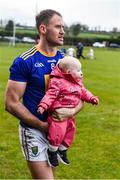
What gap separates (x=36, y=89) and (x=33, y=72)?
17 centimetres

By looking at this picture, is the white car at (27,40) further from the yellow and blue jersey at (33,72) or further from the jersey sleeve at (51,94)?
the jersey sleeve at (51,94)

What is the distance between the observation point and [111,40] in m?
115

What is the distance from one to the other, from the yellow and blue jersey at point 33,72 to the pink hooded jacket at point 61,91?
0.09m

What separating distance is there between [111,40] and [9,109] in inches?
4358

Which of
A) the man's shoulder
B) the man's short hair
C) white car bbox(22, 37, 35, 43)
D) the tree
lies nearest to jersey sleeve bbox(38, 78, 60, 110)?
the man's shoulder

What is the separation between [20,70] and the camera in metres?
4.86

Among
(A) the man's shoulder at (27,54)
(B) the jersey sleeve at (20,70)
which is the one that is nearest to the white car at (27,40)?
(A) the man's shoulder at (27,54)

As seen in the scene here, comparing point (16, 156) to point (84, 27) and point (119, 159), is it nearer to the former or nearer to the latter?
point (119, 159)

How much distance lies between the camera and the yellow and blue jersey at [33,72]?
487cm

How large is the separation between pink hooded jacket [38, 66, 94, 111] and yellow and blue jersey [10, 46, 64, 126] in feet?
0.30

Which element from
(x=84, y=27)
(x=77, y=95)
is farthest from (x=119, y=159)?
(x=84, y=27)

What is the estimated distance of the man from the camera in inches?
192

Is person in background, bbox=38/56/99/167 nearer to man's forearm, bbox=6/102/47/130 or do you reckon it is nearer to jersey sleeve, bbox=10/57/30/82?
man's forearm, bbox=6/102/47/130

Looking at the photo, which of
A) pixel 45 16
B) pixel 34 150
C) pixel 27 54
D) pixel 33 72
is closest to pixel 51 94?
pixel 33 72
